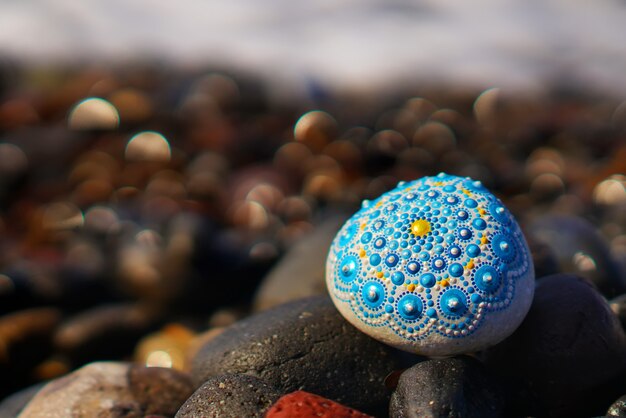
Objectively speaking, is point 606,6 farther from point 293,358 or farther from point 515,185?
point 293,358

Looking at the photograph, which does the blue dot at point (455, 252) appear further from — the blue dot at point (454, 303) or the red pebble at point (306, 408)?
the red pebble at point (306, 408)

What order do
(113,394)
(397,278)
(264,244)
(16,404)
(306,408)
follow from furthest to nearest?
(264,244) < (16,404) < (113,394) < (397,278) < (306,408)

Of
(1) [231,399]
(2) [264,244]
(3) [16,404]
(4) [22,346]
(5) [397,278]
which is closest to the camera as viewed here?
(1) [231,399]

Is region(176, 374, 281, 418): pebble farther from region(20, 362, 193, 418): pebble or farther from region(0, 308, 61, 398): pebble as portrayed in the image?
region(0, 308, 61, 398): pebble

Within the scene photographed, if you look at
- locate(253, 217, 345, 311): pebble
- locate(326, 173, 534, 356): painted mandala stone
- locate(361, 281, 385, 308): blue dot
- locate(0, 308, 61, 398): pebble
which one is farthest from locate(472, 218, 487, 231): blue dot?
locate(0, 308, 61, 398): pebble

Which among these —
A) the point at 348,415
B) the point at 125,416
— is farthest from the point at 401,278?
the point at 125,416

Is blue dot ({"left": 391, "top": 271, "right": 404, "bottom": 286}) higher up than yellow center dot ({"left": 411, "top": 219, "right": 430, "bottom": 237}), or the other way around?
yellow center dot ({"left": 411, "top": 219, "right": 430, "bottom": 237})

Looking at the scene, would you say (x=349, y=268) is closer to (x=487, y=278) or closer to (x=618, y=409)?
(x=487, y=278)

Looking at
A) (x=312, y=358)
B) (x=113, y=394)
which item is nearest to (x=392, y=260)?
(x=312, y=358)
